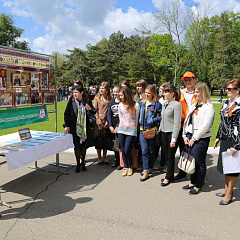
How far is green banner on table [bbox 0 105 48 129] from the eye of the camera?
4159 millimetres

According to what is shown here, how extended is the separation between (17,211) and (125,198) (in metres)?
1.60

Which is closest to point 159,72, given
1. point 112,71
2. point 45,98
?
point 112,71

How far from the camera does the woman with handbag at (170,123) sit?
3984 mm

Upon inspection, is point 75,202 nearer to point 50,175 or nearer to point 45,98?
point 50,175

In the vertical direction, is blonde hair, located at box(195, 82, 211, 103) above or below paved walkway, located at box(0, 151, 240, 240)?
above

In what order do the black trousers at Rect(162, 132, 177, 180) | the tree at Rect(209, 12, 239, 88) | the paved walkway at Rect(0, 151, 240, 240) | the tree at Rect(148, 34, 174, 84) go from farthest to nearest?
1. the tree at Rect(148, 34, 174, 84)
2. the tree at Rect(209, 12, 239, 88)
3. the black trousers at Rect(162, 132, 177, 180)
4. the paved walkway at Rect(0, 151, 240, 240)

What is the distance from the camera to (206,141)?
3.72m

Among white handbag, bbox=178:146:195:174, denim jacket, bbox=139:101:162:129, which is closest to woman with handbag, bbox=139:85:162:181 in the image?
denim jacket, bbox=139:101:162:129

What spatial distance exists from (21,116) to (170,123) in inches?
113

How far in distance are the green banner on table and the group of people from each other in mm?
655

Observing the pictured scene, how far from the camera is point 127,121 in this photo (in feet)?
15.0

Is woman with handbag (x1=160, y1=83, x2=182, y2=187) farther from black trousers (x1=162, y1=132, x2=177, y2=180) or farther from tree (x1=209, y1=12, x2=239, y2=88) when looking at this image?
tree (x1=209, y1=12, x2=239, y2=88)

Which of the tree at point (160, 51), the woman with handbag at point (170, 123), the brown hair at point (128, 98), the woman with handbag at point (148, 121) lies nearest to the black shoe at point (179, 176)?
the woman with handbag at point (170, 123)

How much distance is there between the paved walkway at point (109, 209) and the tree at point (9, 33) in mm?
49337
